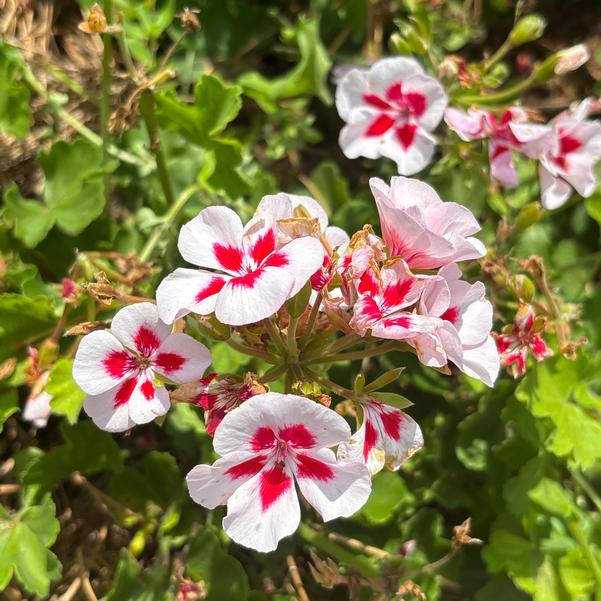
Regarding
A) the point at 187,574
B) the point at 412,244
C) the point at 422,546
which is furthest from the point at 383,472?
the point at 412,244

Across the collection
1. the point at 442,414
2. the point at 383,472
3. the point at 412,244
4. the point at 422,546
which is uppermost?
the point at 412,244

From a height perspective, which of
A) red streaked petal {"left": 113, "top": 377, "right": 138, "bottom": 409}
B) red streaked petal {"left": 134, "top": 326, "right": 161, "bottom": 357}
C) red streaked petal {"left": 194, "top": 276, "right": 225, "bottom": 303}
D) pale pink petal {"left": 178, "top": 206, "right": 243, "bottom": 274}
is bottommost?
red streaked petal {"left": 113, "top": 377, "right": 138, "bottom": 409}

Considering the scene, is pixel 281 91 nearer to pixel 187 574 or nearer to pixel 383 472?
pixel 383 472

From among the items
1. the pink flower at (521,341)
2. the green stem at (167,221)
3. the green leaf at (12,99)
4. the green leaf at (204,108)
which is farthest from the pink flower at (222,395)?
the green leaf at (12,99)

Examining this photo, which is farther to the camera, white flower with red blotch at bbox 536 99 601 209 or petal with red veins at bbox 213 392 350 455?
white flower with red blotch at bbox 536 99 601 209

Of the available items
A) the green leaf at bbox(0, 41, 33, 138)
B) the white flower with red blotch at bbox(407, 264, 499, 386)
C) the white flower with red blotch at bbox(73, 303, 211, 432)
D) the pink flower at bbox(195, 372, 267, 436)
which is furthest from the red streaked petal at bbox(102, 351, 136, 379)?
the green leaf at bbox(0, 41, 33, 138)

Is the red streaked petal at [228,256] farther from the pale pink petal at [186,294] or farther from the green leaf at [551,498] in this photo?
the green leaf at [551,498]

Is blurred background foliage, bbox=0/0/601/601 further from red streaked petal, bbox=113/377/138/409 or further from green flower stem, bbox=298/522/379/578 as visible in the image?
red streaked petal, bbox=113/377/138/409
